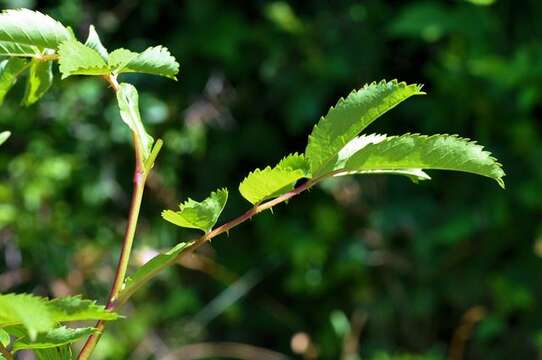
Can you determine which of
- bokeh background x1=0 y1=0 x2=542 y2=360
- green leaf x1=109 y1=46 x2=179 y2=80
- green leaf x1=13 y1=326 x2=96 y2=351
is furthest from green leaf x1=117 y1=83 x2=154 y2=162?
bokeh background x1=0 y1=0 x2=542 y2=360

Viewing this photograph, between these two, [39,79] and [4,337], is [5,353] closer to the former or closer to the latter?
[4,337]

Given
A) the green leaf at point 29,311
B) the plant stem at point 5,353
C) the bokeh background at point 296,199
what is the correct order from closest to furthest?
the green leaf at point 29,311
the plant stem at point 5,353
the bokeh background at point 296,199

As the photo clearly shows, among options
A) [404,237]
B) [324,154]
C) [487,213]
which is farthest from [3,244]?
[324,154]

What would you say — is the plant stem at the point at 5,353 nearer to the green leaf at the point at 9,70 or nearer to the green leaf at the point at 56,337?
the green leaf at the point at 56,337

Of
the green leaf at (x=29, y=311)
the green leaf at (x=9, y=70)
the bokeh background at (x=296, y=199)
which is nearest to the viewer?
the green leaf at (x=29, y=311)

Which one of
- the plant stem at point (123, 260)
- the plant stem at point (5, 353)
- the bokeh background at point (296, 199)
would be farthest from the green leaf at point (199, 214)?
the bokeh background at point (296, 199)

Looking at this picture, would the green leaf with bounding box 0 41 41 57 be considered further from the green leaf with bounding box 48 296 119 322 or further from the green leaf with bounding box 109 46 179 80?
the green leaf with bounding box 48 296 119 322

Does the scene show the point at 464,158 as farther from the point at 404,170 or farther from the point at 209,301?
the point at 209,301
